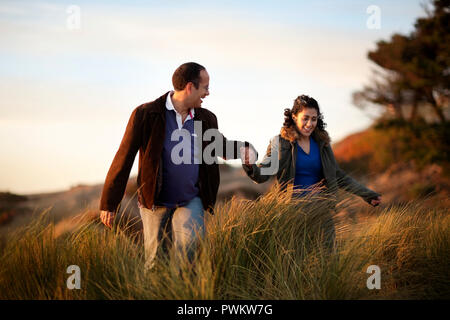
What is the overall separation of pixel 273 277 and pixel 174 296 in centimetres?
107

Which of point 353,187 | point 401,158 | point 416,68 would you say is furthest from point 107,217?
point 401,158

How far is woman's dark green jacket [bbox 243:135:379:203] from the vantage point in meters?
5.07

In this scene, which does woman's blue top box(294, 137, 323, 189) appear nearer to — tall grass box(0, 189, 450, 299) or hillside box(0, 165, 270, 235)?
tall grass box(0, 189, 450, 299)

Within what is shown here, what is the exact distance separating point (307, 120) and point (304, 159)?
1.33ft

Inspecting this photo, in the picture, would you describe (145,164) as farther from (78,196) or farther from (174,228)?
(78,196)

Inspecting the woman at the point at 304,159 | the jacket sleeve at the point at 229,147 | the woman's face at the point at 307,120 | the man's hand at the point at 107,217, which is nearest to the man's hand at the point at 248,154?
the jacket sleeve at the point at 229,147

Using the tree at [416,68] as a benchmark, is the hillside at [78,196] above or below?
below

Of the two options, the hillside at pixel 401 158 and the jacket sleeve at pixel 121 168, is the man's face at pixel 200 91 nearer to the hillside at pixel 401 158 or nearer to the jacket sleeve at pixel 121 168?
the jacket sleeve at pixel 121 168

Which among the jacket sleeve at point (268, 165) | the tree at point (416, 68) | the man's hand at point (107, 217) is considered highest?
the tree at point (416, 68)

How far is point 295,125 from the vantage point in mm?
5309

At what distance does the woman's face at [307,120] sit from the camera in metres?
5.15
